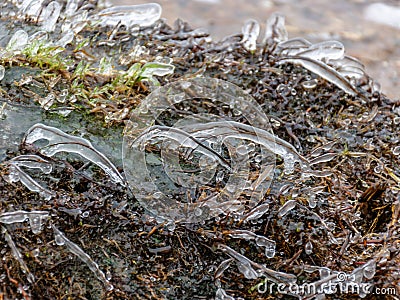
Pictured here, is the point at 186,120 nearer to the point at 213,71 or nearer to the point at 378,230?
the point at 213,71

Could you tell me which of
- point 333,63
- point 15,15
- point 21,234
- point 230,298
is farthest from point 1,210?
point 333,63

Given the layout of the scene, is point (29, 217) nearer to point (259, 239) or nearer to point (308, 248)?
point (259, 239)

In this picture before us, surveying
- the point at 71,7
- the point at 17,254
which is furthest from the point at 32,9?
the point at 17,254

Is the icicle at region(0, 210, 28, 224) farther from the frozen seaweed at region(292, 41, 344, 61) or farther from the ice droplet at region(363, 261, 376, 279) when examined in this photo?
the frozen seaweed at region(292, 41, 344, 61)

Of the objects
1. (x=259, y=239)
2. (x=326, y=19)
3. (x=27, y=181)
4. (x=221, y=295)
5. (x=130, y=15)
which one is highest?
(x=130, y=15)

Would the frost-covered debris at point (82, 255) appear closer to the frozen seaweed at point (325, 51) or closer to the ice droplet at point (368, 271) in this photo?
the ice droplet at point (368, 271)
